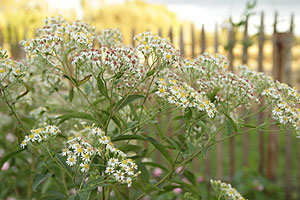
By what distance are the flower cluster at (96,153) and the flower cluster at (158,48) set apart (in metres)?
0.30

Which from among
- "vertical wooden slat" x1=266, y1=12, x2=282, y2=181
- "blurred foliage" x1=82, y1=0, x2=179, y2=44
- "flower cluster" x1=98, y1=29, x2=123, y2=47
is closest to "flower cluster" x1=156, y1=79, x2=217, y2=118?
"flower cluster" x1=98, y1=29, x2=123, y2=47

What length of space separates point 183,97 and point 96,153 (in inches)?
12.1

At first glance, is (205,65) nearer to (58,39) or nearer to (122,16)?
(58,39)

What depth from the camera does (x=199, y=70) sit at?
4.24 feet

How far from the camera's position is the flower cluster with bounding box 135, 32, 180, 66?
3.81 feet

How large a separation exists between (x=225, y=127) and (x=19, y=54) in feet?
13.6

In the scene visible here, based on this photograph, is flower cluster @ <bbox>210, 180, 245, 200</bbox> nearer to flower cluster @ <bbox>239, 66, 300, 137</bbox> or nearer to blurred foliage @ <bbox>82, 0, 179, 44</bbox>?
flower cluster @ <bbox>239, 66, 300, 137</bbox>

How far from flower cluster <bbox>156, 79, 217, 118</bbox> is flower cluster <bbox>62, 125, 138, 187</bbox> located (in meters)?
0.21

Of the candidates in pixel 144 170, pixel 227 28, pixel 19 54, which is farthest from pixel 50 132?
pixel 19 54

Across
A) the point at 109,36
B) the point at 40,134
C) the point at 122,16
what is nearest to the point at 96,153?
the point at 40,134

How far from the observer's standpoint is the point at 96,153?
3.50 feet

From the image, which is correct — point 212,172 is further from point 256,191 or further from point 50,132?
point 50,132

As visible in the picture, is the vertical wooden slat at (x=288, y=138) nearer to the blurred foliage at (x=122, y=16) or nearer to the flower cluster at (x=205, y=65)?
the flower cluster at (x=205, y=65)

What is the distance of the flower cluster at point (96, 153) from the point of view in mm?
1016
